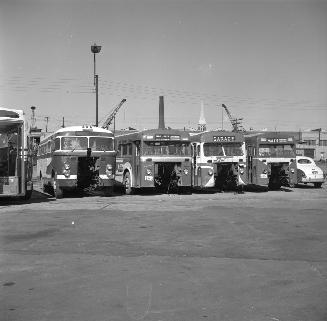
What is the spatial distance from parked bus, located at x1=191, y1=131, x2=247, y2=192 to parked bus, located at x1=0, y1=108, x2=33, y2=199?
8134 millimetres

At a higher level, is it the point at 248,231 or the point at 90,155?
the point at 90,155

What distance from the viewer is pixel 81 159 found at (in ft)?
65.4

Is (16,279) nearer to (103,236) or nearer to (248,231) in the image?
(103,236)

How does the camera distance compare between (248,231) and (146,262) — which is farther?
(248,231)

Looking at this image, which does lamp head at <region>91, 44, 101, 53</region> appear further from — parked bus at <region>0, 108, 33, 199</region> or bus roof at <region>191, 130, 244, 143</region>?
parked bus at <region>0, 108, 33, 199</region>

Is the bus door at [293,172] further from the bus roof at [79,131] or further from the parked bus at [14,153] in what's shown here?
the parked bus at [14,153]

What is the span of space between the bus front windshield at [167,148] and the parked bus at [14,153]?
18.5ft

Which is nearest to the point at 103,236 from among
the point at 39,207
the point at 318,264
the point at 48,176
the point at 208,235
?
the point at 208,235

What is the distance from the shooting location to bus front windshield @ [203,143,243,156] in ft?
71.9

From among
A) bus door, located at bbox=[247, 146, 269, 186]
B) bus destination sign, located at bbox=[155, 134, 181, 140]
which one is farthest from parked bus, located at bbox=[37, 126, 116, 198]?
bus door, located at bbox=[247, 146, 269, 186]

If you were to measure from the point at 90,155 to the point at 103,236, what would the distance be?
33.2 feet

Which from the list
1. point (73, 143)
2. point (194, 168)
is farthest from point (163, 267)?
point (194, 168)

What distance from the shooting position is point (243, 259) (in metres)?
7.53

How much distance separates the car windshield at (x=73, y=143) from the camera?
63.3 feet
